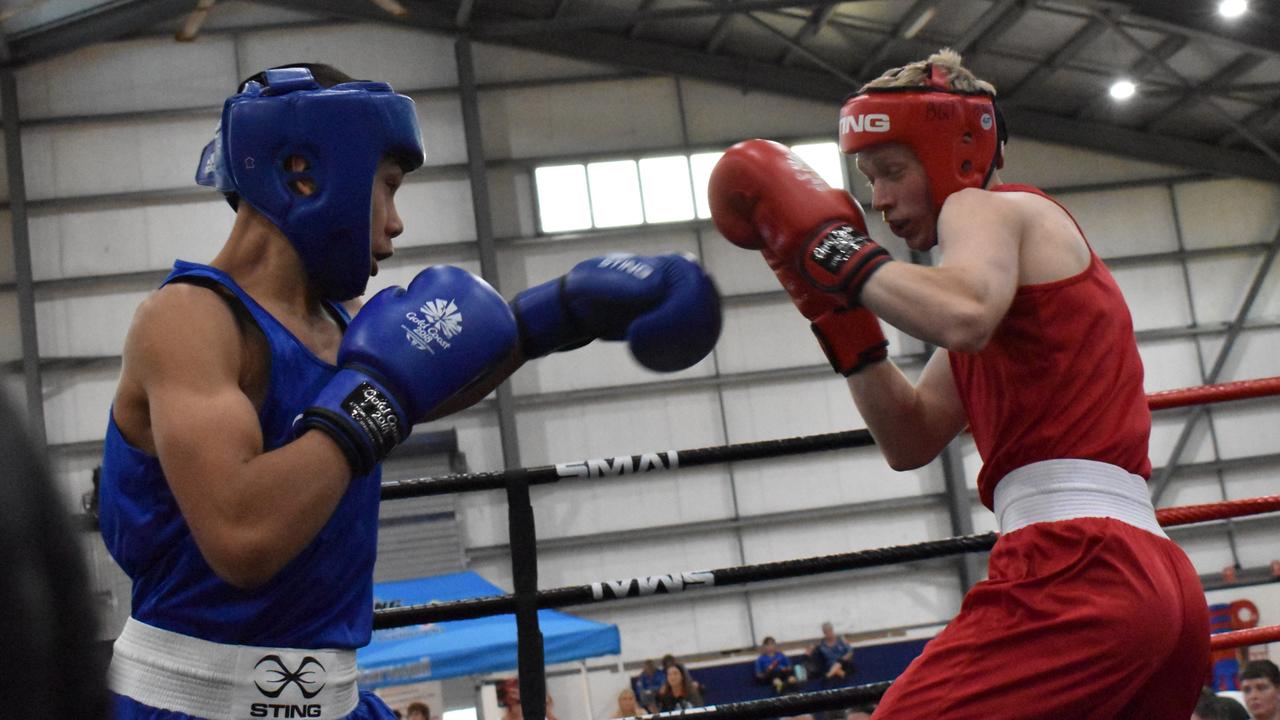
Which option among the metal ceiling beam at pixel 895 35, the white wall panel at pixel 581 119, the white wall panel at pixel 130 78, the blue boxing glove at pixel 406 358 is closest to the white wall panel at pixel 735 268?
the white wall panel at pixel 581 119

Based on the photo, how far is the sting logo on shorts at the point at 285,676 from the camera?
4.66ft

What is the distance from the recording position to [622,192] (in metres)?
11.9

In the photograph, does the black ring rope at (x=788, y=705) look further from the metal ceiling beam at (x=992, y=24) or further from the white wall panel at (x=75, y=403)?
the white wall panel at (x=75, y=403)

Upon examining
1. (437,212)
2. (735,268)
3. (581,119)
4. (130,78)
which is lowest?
(735,268)

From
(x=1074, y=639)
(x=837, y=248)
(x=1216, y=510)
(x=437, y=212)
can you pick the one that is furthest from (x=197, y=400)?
(x=437, y=212)

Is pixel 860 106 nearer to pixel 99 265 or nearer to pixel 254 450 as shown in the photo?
pixel 254 450

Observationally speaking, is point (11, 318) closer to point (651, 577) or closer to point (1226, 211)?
point (651, 577)

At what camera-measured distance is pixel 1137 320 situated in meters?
12.4

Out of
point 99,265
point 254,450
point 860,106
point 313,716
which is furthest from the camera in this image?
point 99,265

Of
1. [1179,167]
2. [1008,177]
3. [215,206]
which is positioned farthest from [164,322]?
[1179,167]

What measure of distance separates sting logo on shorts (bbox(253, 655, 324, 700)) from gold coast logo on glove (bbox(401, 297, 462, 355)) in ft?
1.29

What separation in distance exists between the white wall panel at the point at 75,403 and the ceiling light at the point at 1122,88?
9.40m

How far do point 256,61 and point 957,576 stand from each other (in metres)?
8.10

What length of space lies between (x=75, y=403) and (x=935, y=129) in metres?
10.5
